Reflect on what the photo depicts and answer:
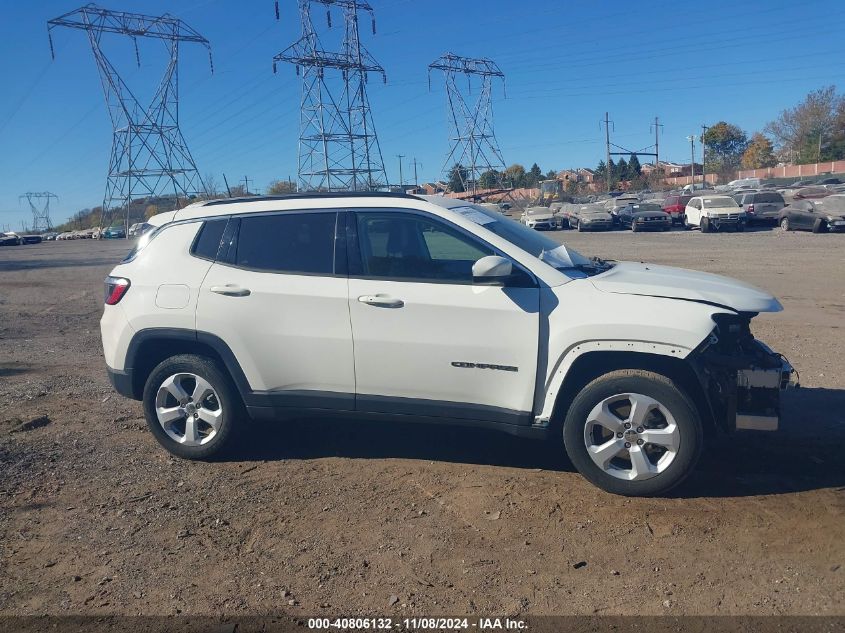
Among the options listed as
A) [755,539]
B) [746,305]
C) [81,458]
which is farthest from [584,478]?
[81,458]

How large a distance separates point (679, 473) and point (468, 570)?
1.50 metres

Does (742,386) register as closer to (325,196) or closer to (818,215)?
(325,196)

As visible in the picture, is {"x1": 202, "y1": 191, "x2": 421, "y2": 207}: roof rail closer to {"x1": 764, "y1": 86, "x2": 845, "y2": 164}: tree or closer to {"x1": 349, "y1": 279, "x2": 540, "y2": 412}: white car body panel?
{"x1": 349, "y1": 279, "x2": 540, "y2": 412}: white car body panel

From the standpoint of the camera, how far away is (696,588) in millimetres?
3664

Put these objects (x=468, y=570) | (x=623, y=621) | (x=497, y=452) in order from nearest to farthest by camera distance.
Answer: (x=623, y=621) → (x=468, y=570) → (x=497, y=452)

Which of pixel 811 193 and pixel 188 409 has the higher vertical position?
pixel 811 193

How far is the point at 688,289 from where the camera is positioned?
4723 millimetres

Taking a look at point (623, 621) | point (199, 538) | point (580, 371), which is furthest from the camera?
point (580, 371)

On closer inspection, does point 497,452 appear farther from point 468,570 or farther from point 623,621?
point 623,621

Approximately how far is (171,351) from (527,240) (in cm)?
269

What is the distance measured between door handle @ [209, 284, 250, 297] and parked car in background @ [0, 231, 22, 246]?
6595 cm

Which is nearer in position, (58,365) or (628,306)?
(628,306)

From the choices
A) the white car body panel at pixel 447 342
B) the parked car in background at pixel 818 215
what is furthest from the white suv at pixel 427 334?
the parked car in background at pixel 818 215

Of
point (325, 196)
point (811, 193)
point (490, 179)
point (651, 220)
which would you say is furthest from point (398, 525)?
point (490, 179)
